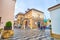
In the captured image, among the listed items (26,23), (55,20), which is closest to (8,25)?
(26,23)

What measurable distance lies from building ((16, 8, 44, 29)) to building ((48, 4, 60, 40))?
0.18 meters

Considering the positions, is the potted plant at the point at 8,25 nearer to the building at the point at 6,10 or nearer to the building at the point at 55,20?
the building at the point at 6,10

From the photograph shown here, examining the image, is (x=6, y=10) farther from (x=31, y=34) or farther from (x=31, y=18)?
(x=31, y=34)

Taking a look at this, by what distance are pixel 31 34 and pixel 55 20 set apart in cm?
42

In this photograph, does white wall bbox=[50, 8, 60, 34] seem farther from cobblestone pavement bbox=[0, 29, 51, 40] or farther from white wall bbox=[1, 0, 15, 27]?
white wall bbox=[1, 0, 15, 27]

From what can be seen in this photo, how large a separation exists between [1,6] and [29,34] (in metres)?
0.82

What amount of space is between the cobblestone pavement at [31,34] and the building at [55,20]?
0.39 feet

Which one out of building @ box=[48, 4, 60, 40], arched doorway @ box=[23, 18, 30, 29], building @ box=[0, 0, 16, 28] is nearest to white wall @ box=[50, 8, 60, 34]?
building @ box=[48, 4, 60, 40]

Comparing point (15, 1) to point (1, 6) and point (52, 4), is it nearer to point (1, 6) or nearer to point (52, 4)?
point (1, 6)

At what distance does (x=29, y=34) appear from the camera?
4.62 feet

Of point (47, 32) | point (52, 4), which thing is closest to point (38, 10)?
point (52, 4)

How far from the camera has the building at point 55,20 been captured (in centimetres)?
113

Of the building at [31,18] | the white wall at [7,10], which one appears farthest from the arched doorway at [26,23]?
→ the white wall at [7,10]

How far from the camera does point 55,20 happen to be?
46.1 inches
